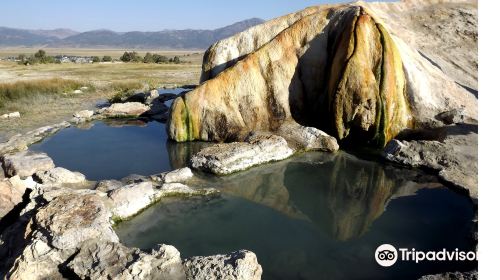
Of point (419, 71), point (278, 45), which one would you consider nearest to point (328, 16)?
point (278, 45)

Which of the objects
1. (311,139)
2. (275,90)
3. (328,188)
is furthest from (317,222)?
(275,90)

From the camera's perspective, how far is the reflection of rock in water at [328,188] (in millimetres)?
14148

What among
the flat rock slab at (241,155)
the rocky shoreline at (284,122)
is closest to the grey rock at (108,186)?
the rocky shoreline at (284,122)

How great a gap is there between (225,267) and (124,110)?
77.6 feet

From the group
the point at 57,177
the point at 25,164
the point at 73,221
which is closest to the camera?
the point at 73,221

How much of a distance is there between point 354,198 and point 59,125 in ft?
66.6

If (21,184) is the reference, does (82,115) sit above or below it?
below

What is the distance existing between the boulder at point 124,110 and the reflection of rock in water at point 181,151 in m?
8.55

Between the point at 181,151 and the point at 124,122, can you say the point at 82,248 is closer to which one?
the point at 181,151

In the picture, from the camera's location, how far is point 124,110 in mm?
31234

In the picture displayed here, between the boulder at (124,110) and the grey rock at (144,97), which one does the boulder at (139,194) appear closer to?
the boulder at (124,110)

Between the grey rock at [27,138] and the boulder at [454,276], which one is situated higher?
the boulder at [454,276]

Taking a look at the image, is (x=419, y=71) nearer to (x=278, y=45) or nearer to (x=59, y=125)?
(x=278, y=45)

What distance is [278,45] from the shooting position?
23.8m
